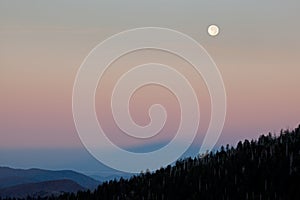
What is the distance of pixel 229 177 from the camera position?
4331cm

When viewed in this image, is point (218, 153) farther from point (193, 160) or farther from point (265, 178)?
point (265, 178)

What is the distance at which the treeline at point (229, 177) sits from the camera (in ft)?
125

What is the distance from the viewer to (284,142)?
1966 inches

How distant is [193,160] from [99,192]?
9.64 m

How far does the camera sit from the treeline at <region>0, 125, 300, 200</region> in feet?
125

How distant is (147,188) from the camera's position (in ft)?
167

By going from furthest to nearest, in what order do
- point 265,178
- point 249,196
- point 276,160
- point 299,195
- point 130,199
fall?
1. point 130,199
2. point 276,160
3. point 265,178
4. point 249,196
5. point 299,195

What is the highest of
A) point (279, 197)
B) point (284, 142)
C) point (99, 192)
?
point (284, 142)

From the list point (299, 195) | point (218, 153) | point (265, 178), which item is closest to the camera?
point (299, 195)

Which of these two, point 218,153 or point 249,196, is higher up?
point 218,153

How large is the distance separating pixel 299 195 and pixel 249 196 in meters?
4.00

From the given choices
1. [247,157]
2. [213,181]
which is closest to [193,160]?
[247,157]

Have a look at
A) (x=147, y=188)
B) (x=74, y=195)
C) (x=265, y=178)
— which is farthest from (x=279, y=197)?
(x=74, y=195)

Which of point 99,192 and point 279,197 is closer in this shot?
point 279,197
